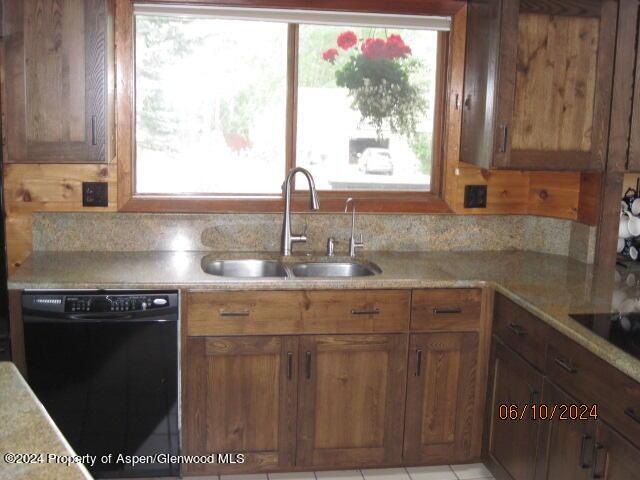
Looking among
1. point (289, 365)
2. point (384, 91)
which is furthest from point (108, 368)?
point (384, 91)

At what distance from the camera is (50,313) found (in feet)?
9.18

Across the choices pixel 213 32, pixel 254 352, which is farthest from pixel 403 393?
pixel 213 32

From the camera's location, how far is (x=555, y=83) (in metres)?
3.16

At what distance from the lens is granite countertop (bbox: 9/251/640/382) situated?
2.78m

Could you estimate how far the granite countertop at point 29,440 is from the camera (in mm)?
1352

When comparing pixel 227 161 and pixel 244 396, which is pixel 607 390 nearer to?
pixel 244 396

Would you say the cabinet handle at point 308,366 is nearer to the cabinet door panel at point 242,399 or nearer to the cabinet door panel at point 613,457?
the cabinet door panel at point 242,399

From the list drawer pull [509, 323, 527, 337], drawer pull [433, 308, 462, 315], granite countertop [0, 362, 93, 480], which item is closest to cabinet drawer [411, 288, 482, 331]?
drawer pull [433, 308, 462, 315]

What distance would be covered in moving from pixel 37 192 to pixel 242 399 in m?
1.26

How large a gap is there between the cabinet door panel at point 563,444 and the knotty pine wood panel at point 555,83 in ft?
3.66

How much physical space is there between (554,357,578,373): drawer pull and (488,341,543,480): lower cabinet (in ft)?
0.49

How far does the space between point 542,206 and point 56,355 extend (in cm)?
225

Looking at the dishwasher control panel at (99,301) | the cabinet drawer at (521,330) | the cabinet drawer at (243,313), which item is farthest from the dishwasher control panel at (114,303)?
the cabinet drawer at (521,330)

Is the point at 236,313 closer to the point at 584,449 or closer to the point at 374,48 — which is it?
the point at 584,449
